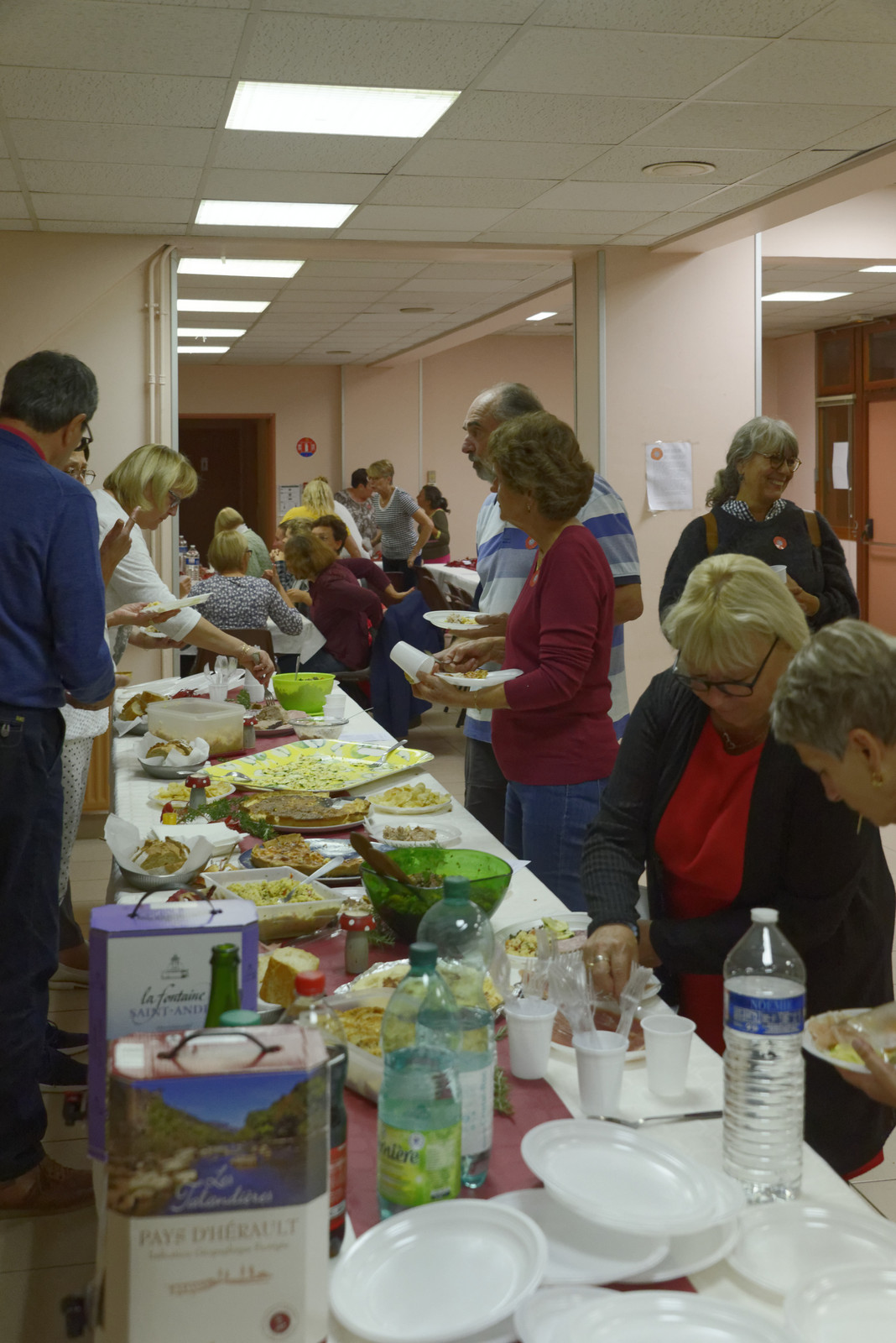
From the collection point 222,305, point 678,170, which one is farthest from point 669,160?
point 222,305

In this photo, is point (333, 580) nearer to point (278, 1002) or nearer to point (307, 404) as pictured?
point (278, 1002)

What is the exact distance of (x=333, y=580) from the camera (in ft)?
21.2

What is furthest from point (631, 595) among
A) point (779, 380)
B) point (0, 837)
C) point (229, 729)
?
point (779, 380)

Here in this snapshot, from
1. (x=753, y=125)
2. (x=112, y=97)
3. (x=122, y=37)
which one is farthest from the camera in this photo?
(x=753, y=125)

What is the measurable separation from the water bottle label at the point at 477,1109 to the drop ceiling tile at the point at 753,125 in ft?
12.2

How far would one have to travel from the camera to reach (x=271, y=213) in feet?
18.7

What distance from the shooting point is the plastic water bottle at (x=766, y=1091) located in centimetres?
124

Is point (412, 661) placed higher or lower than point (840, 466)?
lower

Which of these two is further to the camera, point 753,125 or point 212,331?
point 212,331

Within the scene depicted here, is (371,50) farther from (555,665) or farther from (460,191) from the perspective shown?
(555,665)

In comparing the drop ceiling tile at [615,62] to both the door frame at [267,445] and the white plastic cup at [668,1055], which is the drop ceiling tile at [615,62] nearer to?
the white plastic cup at [668,1055]

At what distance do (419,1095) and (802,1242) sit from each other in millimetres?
391

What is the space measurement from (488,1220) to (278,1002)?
51 cm

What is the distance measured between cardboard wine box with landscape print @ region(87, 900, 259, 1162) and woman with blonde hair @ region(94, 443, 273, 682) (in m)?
2.69
